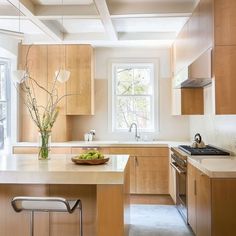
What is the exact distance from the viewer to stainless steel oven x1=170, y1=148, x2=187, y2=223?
3.73 metres

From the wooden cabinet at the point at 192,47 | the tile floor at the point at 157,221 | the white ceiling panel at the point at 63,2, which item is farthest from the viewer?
the white ceiling panel at the point at 63,2

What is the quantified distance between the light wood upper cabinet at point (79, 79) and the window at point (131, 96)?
64cm

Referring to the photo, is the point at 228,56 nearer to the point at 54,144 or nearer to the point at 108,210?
the point at 108,210

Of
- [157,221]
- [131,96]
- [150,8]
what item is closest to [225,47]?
[150,8]

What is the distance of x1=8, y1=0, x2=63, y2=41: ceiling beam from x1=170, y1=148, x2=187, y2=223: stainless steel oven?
2524mm

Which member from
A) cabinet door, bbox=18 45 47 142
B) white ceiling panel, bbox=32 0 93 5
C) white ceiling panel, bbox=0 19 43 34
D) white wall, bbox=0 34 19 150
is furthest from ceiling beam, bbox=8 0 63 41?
white wall, bbox=0 34 19 150

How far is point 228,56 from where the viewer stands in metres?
2.90

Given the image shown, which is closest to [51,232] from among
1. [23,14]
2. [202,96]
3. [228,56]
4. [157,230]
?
[157,230]

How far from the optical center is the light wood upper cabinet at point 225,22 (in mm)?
2893

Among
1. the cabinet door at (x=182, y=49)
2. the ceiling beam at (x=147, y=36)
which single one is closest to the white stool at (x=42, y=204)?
the cabinet door at (x=182, y=49)

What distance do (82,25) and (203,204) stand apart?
321 cm

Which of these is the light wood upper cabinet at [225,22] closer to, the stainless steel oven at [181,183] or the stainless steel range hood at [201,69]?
the stainless steel range hood at [201,69]

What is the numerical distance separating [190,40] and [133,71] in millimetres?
2085

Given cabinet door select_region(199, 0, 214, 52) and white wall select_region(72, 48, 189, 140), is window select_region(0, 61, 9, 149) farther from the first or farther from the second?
cabinet door select_region(199, 0, 214, 52)
